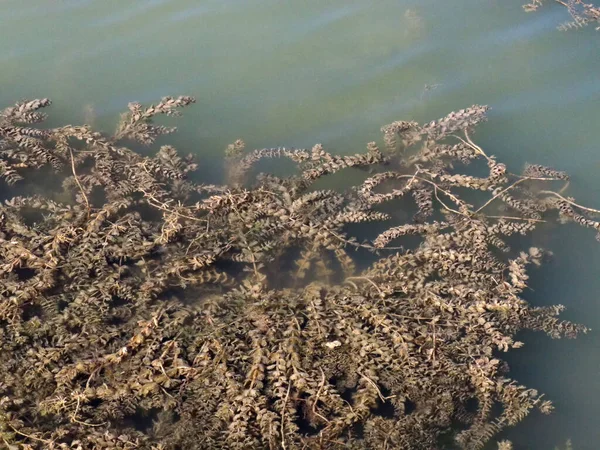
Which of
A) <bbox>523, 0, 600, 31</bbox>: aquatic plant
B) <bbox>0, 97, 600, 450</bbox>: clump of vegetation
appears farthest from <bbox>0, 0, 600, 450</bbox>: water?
<bbox>0, 97, 600, 450</bbox>: clump of vegetation

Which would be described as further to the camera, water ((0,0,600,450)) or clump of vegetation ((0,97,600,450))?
water ((0,0,600,450))

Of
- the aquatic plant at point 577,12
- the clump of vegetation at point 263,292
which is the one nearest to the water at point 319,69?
the aquatic plant at point 577,12

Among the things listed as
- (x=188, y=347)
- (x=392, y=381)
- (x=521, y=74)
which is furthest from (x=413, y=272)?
(x=521, y=74)

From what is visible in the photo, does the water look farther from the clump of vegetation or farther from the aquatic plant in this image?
the clump of vegetation

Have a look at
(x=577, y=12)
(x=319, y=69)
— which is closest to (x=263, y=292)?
(x=319, y=69)

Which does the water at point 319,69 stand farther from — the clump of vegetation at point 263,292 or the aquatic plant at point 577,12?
the clump of vegetation at point 263,292

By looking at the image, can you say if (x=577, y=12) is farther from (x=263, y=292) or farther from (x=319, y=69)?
(x=263, y=292)
